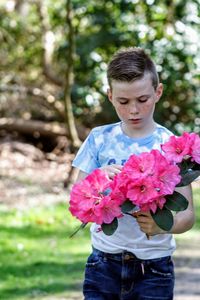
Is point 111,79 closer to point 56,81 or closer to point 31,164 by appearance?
point 31,164

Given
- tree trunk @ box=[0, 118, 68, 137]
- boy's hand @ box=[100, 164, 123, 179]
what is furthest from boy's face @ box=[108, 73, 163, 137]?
tree trunk @ box=[0, 118, 68, 137]

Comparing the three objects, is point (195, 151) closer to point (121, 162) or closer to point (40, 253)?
point (121, 162)

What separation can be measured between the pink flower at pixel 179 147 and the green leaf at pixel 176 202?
145 millimetres

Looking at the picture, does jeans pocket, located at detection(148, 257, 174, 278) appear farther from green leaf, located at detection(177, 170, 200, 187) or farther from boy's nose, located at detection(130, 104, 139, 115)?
boy's nose, located at detection(130, 104, 139, 115)

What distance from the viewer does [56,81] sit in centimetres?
1324

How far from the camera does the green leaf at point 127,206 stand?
276 centimetres

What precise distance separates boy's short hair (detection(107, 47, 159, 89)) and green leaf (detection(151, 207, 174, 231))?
62 centimetres

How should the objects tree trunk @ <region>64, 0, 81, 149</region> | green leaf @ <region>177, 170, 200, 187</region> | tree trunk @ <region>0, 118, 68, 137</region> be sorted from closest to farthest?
green leaf @ <region>177, 170, 200, 187</region>, tree trunk @ <region>64, 0, 81, 149</region>, tree trunk @ <region>0, 118, 68, 137</region>

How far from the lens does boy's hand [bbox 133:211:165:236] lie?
9.43 ft

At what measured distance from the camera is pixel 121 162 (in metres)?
3.21

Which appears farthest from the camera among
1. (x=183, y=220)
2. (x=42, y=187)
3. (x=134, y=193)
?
(x=42, y=187)

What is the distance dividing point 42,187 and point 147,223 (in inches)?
274

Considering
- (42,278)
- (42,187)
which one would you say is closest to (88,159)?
(42,278)

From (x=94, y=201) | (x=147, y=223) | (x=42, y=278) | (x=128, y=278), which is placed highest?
(x=94, y=201)
